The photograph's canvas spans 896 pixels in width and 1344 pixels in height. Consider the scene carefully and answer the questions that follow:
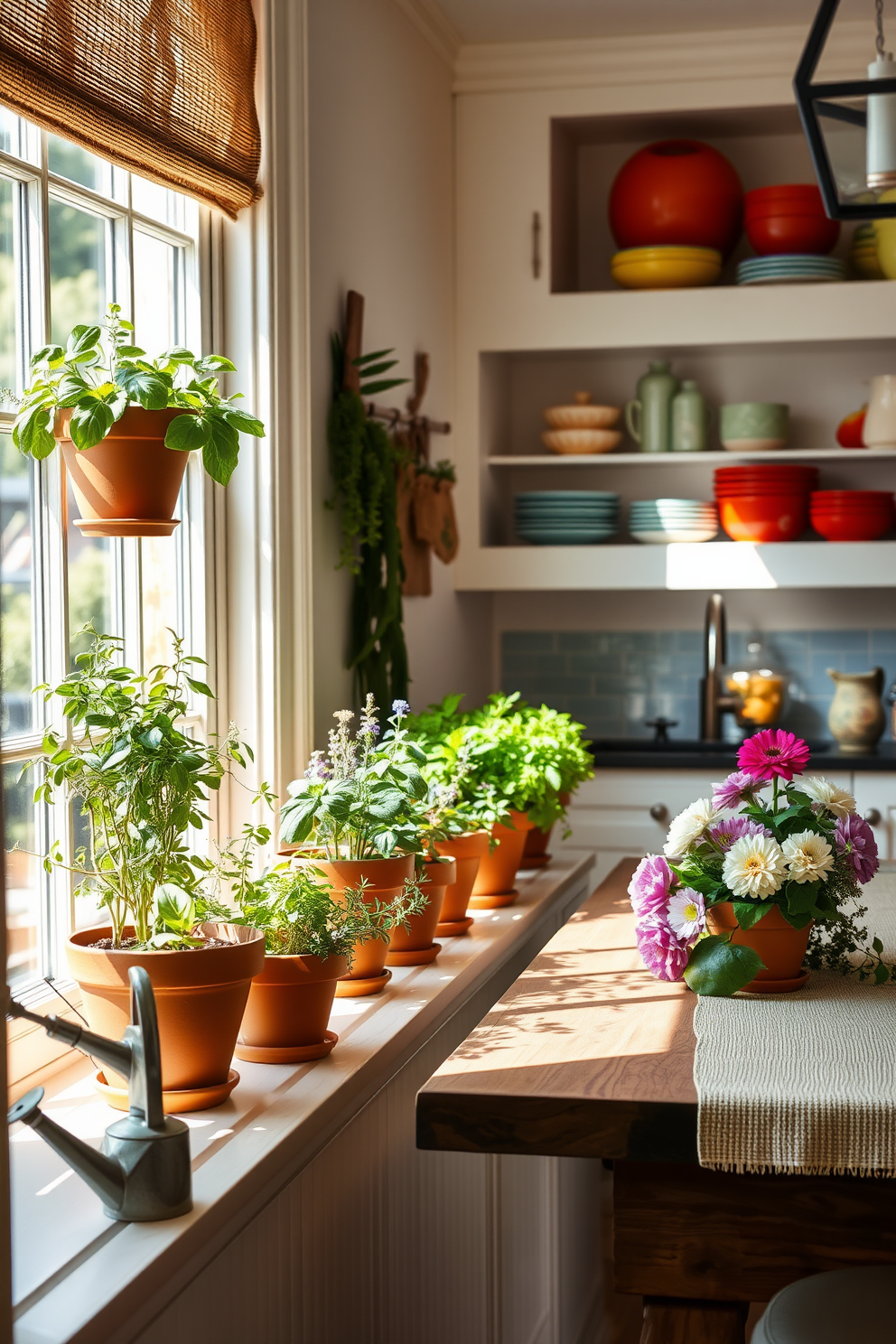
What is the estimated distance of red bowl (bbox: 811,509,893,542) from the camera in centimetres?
359

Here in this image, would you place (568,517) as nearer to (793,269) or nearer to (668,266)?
(668,266)

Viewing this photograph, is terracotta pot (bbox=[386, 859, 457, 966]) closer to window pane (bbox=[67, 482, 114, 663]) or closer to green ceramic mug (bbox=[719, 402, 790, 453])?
window pane (bbox=[67, 482, 114, 663])

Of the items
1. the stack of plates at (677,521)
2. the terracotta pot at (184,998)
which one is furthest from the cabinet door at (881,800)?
the terracotta pot at (184,998)

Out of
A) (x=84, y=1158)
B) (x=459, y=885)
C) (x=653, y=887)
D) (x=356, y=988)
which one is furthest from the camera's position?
(x=459, y=885)

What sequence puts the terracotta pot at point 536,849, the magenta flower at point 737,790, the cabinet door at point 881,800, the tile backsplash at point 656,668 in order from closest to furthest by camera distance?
the magenta flower at point 737,790
the terracotta pot at point 536,849
the cabinet door at point 881,800
the tile backsplash at point 656,668

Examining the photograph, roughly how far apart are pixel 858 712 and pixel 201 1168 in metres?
2.75

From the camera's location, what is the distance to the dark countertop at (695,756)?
3482mm

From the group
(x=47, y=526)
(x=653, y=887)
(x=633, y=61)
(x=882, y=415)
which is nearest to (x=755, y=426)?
(x=882, y=415)

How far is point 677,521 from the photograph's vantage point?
12.1ft

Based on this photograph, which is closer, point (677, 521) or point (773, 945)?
point (773, 945)

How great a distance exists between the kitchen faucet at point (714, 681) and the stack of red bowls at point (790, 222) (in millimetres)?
958

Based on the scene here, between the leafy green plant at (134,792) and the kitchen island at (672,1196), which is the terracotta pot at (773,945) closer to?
the kitchen island at (672,1196)

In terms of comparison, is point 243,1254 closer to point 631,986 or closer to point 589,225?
point 631,986

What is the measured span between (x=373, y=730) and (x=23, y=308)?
775 mm
